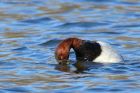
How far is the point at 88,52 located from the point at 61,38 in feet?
7.99

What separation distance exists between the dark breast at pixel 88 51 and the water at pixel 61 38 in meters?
0.15

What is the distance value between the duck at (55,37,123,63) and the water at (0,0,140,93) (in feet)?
0.46

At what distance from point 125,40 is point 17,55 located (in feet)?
7.79

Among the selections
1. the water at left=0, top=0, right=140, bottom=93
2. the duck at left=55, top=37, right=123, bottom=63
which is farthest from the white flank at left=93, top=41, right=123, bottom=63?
the water at left=0, top=0, right=140, bottom=93

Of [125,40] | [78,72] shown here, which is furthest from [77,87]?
[125,40]

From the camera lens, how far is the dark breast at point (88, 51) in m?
12.3

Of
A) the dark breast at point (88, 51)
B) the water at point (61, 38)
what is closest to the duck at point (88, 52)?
the dark breast at point (88, 51)

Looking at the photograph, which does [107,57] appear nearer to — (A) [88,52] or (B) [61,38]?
(A) [88,52]

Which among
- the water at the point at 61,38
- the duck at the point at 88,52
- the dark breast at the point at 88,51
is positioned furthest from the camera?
the dark breast at the point at 88,51

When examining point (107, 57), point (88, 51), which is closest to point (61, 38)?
point (88, 51)

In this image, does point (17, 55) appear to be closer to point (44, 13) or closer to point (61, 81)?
point (61, 81)

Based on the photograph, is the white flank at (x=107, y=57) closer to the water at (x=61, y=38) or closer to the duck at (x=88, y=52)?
the duck at (x=88, y=52)

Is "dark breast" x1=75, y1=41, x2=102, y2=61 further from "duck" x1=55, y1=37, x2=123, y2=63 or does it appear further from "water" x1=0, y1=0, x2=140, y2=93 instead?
"water" x1=0, y1=0, x2=140, y2=93

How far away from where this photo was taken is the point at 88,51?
40.4 feet
